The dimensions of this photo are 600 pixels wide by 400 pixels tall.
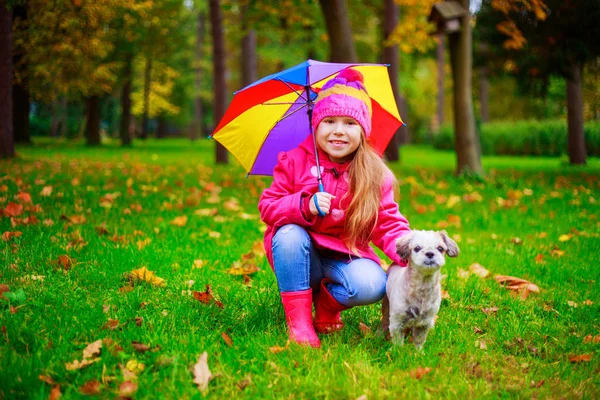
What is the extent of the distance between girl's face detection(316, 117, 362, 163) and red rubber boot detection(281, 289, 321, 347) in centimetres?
83

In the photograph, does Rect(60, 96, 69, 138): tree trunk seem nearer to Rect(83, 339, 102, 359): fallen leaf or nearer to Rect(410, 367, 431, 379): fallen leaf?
Rect(83, 339, 102, 359): fallen leaf

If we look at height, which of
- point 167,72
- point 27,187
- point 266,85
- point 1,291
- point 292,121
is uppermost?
point 167,72

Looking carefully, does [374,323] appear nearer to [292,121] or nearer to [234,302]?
[234,302]

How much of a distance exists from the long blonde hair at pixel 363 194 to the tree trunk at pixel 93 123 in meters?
22.7

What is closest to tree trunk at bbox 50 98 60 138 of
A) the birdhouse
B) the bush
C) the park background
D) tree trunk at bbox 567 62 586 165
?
the park background

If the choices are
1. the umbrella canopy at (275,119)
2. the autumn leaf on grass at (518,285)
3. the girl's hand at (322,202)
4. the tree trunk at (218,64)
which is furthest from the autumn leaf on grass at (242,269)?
the tree trunk at (218,64)

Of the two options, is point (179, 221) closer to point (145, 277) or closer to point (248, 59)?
point (145, 277)

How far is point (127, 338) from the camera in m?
2.73

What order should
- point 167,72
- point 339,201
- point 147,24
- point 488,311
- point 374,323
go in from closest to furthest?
point 339,201, point 374,323, point 488,311, point 147,24, point 167,72

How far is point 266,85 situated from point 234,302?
1.44 metres

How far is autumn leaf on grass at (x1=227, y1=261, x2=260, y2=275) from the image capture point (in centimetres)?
412

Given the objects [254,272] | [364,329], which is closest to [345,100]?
[364,329]

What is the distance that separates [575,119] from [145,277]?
13064 mm

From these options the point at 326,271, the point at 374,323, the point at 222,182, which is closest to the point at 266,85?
the point at 326,271
